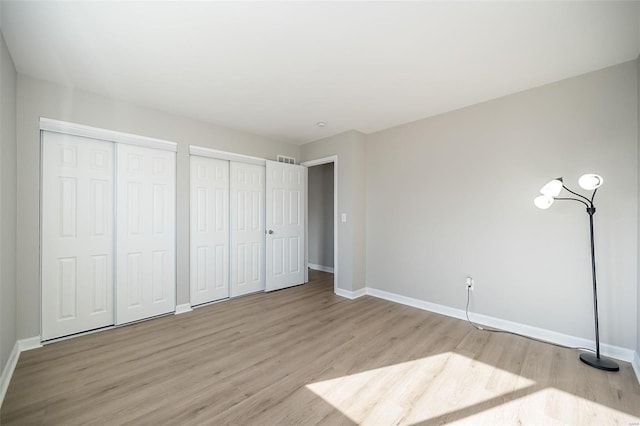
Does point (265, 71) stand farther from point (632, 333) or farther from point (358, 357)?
point (632, 333)

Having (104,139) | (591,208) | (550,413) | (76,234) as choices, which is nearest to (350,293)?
(550,413)

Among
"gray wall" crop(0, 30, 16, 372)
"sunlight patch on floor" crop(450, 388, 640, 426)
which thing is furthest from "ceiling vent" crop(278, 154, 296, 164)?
"sunlight patch on floor" crop(450, 388, 640, 426)

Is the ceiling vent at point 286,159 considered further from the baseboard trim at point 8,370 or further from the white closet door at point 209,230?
the baseboard trim at point 8,370

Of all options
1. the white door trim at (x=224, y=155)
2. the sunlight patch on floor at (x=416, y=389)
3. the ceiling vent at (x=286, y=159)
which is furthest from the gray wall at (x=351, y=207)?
the sunlight patch on floor at (x=416, y=389)

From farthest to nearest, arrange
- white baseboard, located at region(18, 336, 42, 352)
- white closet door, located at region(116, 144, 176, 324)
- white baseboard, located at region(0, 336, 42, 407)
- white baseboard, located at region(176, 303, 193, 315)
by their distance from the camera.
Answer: white baseboard, located at region(176, 303, 193, 315) < white closet door, located at region(116, 144, 176, 324) < white baseboard, located at region(18, 336, 42, 352) < white baseboard, located at region(0, 336, 42, 407)

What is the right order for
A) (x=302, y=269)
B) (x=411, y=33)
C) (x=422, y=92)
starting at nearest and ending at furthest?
1. (x=411, y=33)
2. (x=422, y=92)
3. (x=302, y=269)

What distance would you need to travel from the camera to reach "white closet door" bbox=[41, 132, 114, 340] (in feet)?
8.49

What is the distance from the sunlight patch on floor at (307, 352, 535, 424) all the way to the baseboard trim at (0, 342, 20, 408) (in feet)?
7.00

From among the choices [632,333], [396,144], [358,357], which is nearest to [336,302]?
[358,357]

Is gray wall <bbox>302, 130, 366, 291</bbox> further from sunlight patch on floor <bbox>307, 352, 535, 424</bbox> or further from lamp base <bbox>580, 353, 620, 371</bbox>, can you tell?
lamp base <bbox>580, 353, 620, 371</bbox>

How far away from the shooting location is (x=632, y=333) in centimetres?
224

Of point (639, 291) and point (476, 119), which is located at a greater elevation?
point (476, 119)

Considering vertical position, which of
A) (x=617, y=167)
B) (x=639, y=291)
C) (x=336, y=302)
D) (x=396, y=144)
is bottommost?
(x=336, y=302)

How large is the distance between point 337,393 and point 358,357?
1.73 feet
